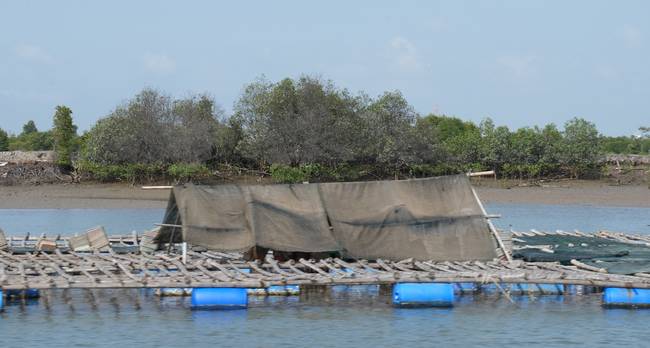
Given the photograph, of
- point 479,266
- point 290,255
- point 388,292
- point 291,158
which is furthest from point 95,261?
point 291,158

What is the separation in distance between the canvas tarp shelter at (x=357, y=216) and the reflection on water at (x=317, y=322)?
1.35 meters

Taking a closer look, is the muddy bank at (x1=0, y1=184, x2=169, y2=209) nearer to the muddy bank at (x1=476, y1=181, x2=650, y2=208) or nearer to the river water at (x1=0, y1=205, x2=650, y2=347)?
the muddy bank at (x1=476, y1=181, x2=650, y2=208)

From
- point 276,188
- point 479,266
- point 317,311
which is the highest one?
point 276,188

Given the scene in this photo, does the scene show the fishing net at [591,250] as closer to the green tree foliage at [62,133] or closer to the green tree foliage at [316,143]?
the green tree foliage at [316,143]

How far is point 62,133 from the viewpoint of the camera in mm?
50219

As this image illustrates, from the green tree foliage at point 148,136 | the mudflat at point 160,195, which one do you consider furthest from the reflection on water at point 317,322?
the green tree foliage at point 148,136

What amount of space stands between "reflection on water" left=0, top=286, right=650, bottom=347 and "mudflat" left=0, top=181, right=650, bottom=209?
2429 centimetres

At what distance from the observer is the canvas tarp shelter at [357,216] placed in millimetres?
15117

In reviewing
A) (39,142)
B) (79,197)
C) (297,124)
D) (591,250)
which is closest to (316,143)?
(297,124)

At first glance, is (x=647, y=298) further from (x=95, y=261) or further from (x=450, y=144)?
(x=450, y=144)

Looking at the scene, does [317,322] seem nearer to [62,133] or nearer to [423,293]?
[423,293]

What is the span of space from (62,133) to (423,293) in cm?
4407

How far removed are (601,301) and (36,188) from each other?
3907 centimetres

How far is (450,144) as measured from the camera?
49594 millimetres
